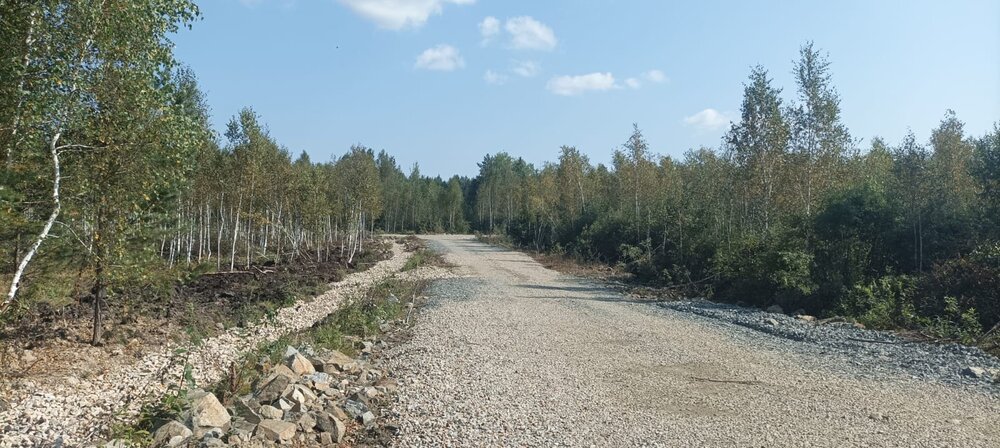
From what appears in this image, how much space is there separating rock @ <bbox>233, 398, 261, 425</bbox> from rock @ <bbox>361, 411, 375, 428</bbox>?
1.10 metres

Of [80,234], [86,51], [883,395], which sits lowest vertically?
[883,395]

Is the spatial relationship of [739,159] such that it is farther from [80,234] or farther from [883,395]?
[80,234]

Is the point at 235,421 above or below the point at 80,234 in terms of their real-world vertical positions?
below

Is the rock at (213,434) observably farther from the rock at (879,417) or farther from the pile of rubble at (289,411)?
the rock at (879,417)

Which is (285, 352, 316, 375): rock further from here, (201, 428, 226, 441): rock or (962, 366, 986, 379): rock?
(962, 366, 986, 379): rock

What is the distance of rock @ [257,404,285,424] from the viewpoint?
6.87 metres

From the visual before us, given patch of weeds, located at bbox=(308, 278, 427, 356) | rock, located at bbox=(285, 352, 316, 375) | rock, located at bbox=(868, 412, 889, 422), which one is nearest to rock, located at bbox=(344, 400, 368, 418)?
rock, located at bbox=(285, 352, 316, 375)

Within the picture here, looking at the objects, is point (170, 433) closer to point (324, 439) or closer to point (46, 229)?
point (324, 439)

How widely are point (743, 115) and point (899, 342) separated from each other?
13916mm

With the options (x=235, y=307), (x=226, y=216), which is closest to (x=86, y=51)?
(x=235, y=307)

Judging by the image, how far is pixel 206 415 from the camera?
21.8 ft

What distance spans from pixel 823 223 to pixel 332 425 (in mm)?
15388

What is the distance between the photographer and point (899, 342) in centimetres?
1161

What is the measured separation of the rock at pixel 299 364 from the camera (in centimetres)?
885
